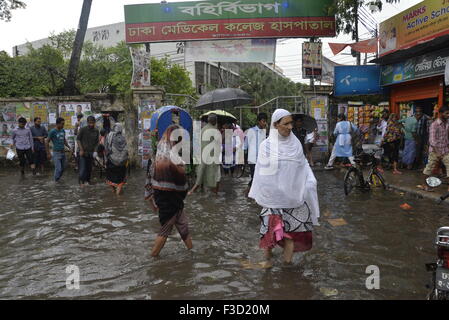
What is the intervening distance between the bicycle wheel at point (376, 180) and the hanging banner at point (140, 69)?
8.40m

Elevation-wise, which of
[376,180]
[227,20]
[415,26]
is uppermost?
[227,20]

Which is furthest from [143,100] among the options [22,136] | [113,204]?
[113,204]

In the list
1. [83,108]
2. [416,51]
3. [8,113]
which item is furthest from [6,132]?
[416,51]

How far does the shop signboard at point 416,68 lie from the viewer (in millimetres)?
10297

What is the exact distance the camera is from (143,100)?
13414 mm

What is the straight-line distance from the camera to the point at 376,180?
28.7 feet

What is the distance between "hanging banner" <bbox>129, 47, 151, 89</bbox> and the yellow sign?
812 centimetres

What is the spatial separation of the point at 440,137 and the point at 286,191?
20.0 feet

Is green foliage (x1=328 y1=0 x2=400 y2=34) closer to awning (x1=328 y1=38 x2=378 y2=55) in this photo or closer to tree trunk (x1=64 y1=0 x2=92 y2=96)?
awning (x1=328 y1=38 x2=378 y2=55)

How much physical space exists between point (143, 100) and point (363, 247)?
1007 centimetres

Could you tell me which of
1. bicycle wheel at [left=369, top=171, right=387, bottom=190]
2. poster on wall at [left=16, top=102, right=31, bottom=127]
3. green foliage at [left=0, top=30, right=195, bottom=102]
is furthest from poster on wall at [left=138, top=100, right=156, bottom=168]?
bicycle wheel at [left=369, top=171, right=387, bottom=190]

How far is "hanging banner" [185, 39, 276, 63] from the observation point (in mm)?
15398

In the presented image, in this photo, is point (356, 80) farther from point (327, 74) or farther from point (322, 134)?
point (327, 74)

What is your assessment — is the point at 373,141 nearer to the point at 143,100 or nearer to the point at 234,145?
the point at 234,145
